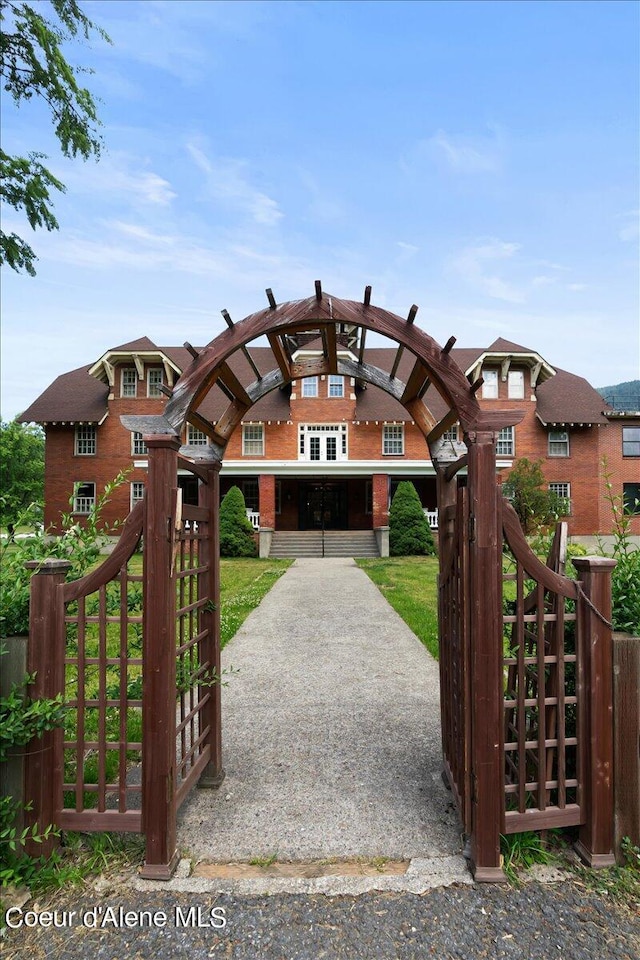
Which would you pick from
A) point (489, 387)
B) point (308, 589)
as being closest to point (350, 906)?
point (308, 589)

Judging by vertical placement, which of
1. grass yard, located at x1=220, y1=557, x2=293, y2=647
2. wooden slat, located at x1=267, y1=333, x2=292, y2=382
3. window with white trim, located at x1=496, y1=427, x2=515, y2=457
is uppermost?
window with white trim, located at x1=496, y1=427, x2=515, y2=457

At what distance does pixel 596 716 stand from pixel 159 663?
2.26m

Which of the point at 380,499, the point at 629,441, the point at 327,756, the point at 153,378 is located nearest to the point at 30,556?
the point at 327,756

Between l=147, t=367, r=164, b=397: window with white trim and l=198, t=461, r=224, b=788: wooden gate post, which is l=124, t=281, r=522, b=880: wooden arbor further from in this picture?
l=147, t=367, r=164, b=397: window with white trim

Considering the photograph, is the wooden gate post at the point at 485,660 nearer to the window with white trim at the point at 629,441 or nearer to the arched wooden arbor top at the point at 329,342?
the arched wooden arbor top at the point at 329,342

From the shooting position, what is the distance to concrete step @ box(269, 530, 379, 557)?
19922 millimetres

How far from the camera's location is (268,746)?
430 centimetres

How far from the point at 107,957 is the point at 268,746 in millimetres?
2172

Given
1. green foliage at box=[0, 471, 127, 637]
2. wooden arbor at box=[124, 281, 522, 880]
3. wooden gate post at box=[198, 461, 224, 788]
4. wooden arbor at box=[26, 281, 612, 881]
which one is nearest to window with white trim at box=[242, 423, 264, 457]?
wooden gate post at box=[198, 461, 224, 788]

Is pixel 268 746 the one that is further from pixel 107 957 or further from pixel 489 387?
pixel 489 387

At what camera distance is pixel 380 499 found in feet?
70.4

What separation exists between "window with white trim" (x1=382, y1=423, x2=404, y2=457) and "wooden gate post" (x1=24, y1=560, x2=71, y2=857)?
21088 mm

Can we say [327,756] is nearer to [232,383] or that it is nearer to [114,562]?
[114,562]

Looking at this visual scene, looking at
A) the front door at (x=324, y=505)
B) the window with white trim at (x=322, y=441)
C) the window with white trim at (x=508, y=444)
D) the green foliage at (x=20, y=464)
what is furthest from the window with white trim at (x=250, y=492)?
the green foliage at (x=20, y=464)
